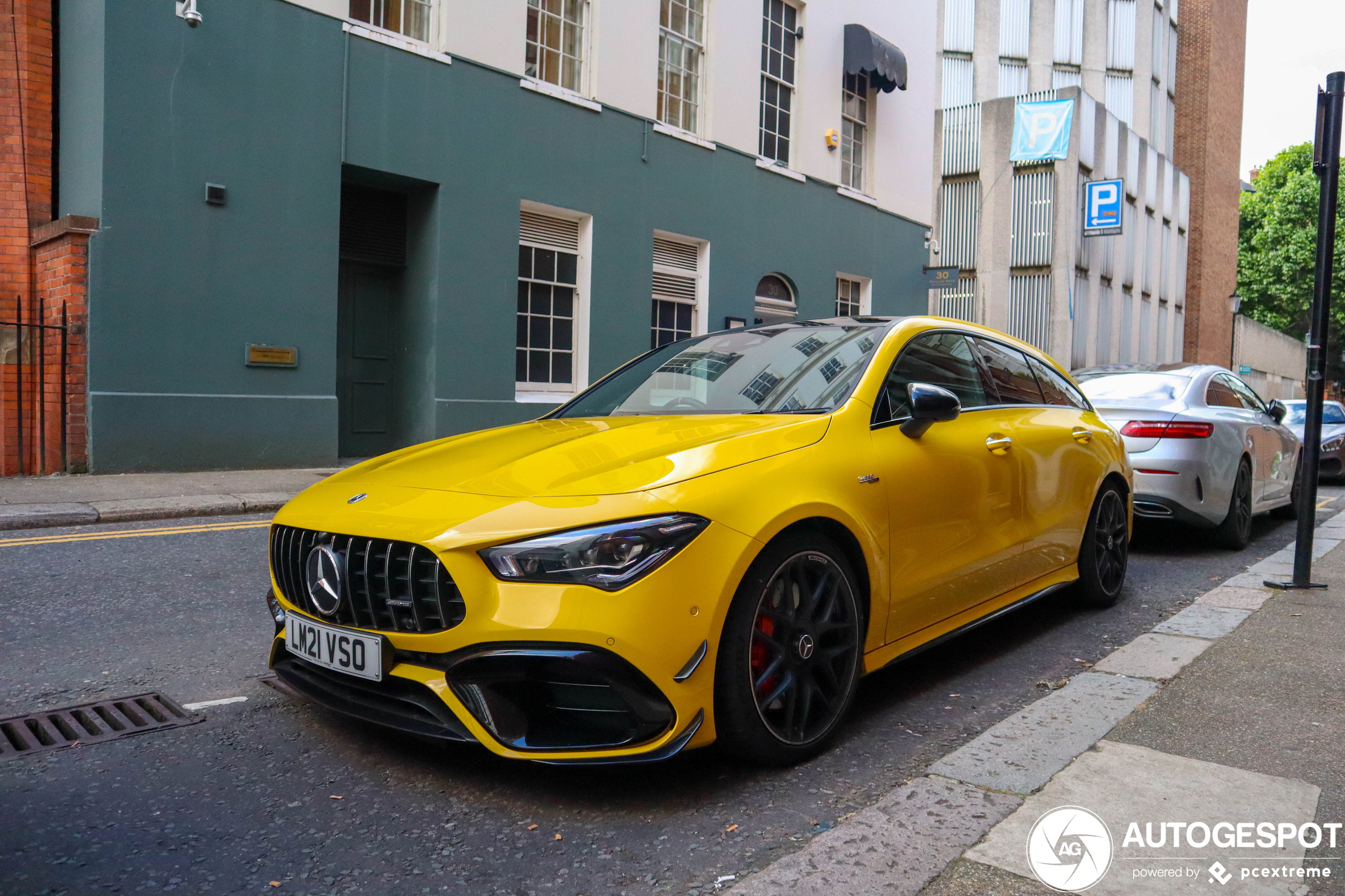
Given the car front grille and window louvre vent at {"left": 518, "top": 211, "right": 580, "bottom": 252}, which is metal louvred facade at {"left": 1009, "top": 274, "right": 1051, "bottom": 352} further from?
the car front grille

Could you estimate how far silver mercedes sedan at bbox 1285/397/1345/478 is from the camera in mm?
14984

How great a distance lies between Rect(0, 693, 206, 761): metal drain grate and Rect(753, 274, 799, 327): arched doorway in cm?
1392

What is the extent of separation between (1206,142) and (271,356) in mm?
43192

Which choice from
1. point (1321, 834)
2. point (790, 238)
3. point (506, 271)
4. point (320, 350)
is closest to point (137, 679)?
point (1321, 834)

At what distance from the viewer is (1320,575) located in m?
6.48

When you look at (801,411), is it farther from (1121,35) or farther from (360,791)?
(1121,35)

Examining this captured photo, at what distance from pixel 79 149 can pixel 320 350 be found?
9.81 ft

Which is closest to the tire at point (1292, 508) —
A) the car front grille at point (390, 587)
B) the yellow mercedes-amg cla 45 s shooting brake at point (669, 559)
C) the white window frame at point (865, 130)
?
the yellow mercedes-amg cla 45 s shooting brake at point (669, 559)

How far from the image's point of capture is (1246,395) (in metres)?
8.38

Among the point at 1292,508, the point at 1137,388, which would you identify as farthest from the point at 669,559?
the point at 1292,508

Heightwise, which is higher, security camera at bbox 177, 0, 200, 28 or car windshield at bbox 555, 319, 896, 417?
security camera at bbox 177, 0, 200, 28

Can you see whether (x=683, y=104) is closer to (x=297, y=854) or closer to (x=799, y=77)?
(x=799, y=77)

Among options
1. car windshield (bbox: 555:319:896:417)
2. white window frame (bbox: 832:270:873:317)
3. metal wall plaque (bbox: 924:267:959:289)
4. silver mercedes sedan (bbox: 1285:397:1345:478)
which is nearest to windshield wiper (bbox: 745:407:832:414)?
car windshield (bbox: 555:319:896:417)

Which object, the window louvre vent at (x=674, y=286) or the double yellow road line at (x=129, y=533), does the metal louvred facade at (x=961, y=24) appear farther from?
the double yellow road line at (x=129, y=533)
